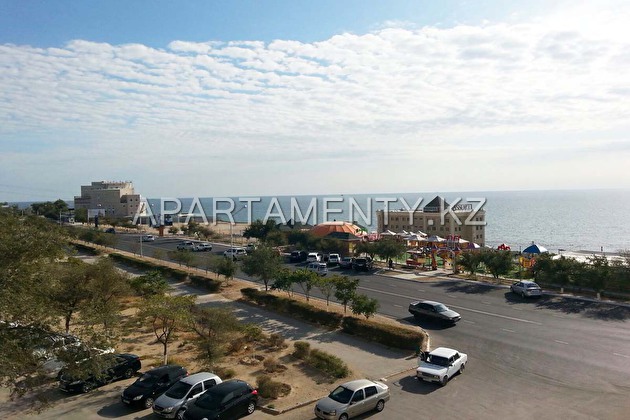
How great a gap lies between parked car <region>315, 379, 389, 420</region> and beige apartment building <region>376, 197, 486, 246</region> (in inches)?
3214

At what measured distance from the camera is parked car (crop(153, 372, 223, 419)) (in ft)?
53.9

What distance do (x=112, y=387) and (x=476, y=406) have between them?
14.1 meters

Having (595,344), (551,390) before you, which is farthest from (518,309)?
(551,390)

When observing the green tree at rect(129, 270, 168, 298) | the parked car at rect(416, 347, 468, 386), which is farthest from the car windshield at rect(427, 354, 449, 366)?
the green tree at rect(129, 270, 168, 298)

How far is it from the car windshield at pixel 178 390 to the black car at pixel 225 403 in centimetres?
74

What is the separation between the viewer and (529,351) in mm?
22875

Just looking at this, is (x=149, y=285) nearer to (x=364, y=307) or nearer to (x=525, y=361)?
(x=364, y=307)

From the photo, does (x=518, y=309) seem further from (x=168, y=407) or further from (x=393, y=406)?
(x=168, y=407)

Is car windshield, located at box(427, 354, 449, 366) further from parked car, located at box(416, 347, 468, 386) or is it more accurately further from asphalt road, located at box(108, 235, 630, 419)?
asphalt road, located at box(108, 235, 630, 419)

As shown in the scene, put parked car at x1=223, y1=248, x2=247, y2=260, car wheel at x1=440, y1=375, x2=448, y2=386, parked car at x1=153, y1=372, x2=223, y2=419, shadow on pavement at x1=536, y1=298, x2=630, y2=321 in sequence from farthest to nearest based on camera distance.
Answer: parked car at x1=223, y1=248, x2=247, y2=260 → shadow on pavement at x1=536, y1=298, x2=630, y2=321 → car wheel at x1=440, y1=375, x2=448, y2=386 → parked car at x1=153, y1=372, x2=223, y2=419

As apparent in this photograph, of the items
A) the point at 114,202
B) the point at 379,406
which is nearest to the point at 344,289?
the point at 379,406

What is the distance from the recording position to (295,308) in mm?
31203

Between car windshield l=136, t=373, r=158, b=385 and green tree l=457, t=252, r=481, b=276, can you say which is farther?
green tree l=457, t=252, r=481, b=276

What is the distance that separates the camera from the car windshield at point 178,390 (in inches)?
667
